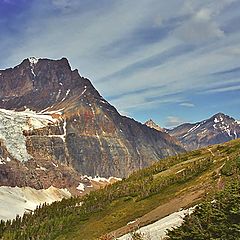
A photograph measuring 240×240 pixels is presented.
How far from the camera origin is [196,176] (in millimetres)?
151500

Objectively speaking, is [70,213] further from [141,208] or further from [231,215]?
[231,215]

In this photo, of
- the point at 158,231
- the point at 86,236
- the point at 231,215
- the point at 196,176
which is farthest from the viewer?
the point at 196,176

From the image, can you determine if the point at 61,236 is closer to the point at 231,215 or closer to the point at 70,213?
the point at 70,213

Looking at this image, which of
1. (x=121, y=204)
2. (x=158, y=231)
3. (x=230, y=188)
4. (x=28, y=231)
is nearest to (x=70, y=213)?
(x=28, y=231)

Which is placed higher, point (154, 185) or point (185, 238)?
point (154, 185)

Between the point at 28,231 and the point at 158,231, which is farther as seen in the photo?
the point at 28,231

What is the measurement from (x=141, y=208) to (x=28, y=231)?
5896 centimetres

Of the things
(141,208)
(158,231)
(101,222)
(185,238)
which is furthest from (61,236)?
(185,238)

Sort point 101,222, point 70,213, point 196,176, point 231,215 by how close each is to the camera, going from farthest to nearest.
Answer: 1. point 70,213
2. point 196,176
3. point 101,222
4. point 231,215

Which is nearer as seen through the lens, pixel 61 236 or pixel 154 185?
pixel 61 236

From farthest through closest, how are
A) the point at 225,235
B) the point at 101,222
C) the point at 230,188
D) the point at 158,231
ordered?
1. the point at 101,222
2. the point at 158,231
3. the point at 230,188
4. the point at 225,235

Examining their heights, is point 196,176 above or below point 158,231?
above

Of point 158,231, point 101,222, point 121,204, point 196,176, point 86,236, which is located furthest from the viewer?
point 121,204

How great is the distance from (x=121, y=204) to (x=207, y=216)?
5287 inches
